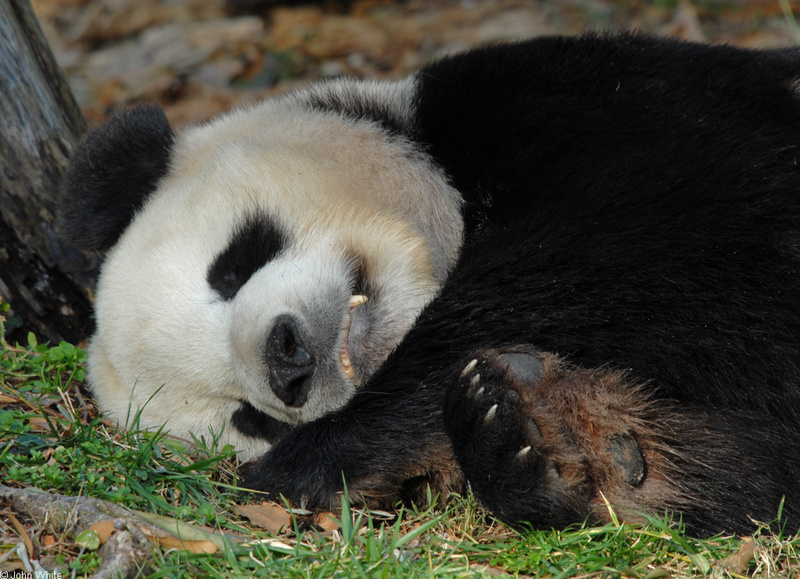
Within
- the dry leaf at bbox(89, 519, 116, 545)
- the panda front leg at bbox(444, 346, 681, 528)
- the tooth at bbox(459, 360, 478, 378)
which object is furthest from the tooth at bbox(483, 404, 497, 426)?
the dry leaf at bbox(89, 519, 116, 545)

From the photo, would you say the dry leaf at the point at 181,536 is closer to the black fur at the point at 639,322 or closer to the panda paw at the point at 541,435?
the black fur at the point at 639,322

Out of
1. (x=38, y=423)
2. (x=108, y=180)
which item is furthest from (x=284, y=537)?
(x=108, y=180)

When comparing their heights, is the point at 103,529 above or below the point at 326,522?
above

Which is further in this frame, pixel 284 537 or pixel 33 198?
pixel 33 198

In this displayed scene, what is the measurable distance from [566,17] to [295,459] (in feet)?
25.4

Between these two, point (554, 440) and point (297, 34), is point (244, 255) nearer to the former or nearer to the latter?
point (554, 440)

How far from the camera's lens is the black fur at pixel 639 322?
9.32 feet

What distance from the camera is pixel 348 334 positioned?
3.09 meters

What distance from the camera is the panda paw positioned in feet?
8.79

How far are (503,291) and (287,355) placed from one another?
834 millimetres

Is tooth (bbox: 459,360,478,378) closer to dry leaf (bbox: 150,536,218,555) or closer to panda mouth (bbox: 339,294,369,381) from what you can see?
panda mouth (bbox: 339,294,369,381)

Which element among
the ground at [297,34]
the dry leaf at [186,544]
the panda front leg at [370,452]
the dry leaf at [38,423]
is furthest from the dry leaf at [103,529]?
the ground at [297,34]

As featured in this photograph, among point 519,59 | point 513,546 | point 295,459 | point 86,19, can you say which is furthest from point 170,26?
point 513,546

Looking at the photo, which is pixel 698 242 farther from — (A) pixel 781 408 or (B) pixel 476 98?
(B) pixel 476 98
